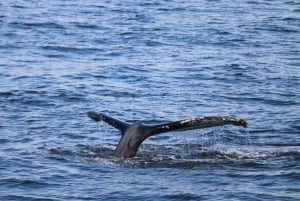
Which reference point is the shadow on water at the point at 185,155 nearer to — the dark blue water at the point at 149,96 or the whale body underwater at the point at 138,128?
the dark blue water at the point at 149,96

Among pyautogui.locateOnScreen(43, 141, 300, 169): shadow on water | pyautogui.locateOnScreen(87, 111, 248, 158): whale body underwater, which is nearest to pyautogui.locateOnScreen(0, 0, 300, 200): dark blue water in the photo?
pyautogui.locateOnScreen(43, 141, 300, 169): shadow on water

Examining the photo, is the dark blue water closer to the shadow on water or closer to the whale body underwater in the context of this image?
the shadow on water

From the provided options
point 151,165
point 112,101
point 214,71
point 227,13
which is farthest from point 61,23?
point 151,165

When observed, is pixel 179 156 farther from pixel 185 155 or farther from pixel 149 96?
pixel 149 96

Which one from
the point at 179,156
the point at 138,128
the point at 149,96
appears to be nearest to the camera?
the point at 138,128

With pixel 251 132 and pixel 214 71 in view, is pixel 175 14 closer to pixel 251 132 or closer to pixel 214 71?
pixel 214 71

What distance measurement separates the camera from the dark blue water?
12.6m

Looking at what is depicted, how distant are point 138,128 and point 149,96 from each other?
5991 mm

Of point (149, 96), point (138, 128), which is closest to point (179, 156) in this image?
point (138, 128)

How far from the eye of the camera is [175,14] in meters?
31.2

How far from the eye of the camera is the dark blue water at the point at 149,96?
41.3 feet

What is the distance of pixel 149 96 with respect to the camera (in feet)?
62.1

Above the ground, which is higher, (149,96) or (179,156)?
(149,96)

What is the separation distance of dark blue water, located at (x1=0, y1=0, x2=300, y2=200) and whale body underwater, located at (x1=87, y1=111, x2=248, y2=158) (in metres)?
0.22
